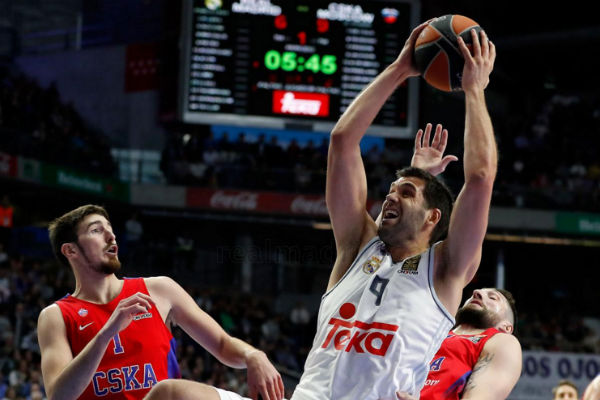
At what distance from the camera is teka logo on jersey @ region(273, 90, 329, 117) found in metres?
15.6

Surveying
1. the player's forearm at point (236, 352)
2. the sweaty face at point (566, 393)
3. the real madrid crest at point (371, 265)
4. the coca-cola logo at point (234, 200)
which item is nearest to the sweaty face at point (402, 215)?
the real madrid crest at point (371, 265)

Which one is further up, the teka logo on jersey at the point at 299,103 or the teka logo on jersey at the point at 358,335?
the teka logo on jersey at the point at 299,103

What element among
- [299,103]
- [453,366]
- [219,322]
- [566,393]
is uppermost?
[299,103]

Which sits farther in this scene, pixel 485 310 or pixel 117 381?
pixel 485 310

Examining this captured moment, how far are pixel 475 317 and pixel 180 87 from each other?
11.3m

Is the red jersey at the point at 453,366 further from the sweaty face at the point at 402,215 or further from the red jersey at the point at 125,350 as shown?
the red jersey at the point at 125,350

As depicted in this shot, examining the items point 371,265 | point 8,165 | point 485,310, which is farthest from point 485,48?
point 8,165

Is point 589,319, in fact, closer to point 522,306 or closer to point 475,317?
point 522,306

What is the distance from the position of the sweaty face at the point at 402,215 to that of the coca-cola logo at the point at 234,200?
16.1 m

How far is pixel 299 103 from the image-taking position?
15602mm

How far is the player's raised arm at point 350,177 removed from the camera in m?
3.96

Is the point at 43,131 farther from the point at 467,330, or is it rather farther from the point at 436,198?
the point at 436,198

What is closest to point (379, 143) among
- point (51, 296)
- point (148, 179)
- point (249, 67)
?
point (148, 179)

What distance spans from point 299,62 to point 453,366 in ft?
37.3
